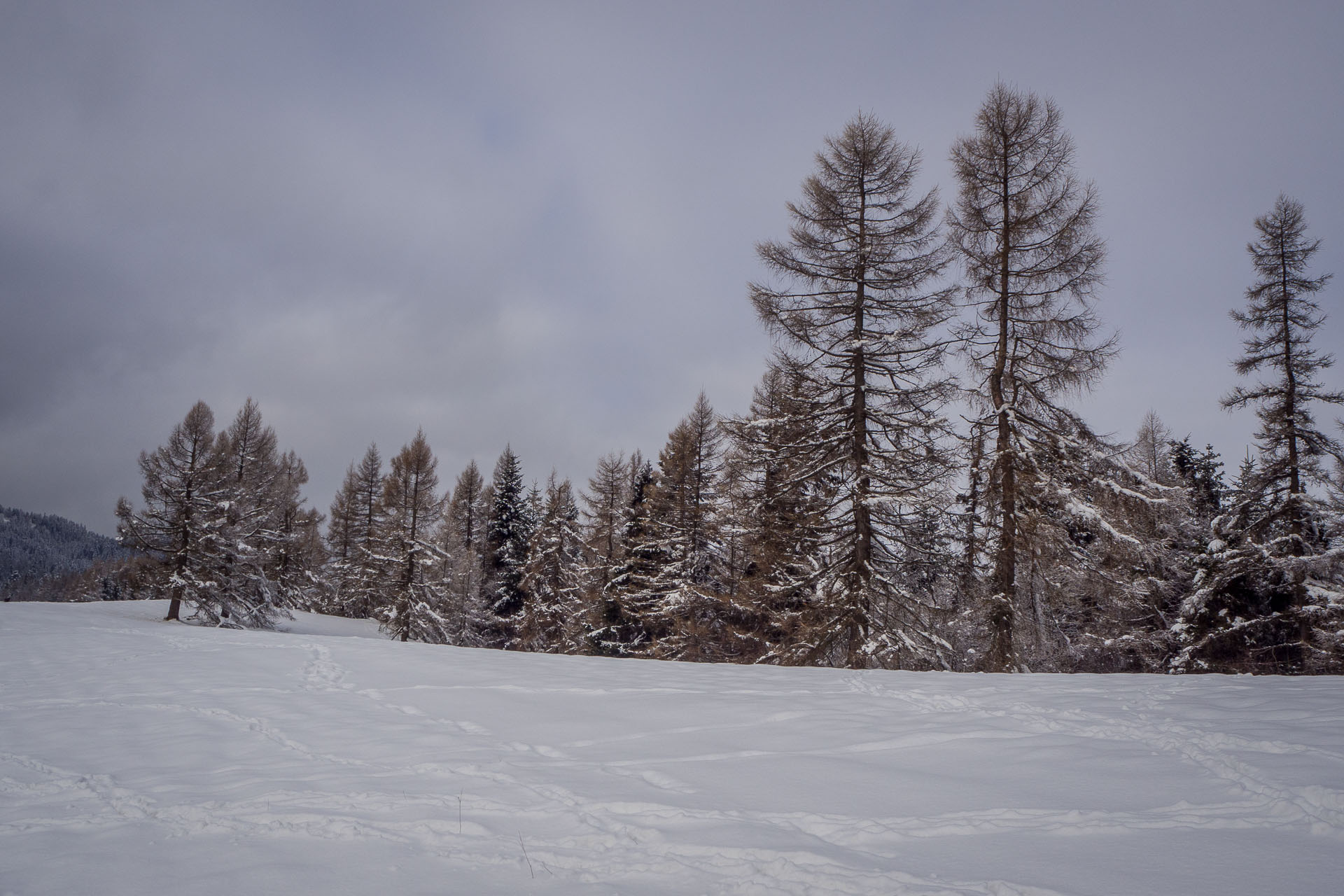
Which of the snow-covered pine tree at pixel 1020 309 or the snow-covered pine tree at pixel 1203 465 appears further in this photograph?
the snow-covered pine tree at pixel 1203 465

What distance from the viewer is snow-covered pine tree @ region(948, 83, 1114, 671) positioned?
1233 centimetres

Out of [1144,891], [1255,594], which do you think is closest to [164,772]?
[1144,891]

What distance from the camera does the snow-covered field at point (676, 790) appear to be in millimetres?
2949

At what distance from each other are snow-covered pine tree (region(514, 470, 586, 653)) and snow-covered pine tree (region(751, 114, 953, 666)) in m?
17.1

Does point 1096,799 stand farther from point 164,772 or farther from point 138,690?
point 138,690

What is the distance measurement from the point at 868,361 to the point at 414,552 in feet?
72.1

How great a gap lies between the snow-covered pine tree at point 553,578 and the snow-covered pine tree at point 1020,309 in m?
19.0

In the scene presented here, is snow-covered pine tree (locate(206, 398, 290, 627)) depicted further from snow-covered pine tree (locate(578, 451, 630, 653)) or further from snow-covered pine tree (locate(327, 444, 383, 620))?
snow-covered pine tree (locate(578, 451, 630, 653))

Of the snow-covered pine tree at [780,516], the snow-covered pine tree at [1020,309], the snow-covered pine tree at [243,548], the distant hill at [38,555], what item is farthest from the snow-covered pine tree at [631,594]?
the distant hill at [38,555]

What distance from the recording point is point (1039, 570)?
12.6 m

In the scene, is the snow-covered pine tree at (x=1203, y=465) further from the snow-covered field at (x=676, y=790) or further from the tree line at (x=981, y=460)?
the snow-covered field at (x=676, y=790)

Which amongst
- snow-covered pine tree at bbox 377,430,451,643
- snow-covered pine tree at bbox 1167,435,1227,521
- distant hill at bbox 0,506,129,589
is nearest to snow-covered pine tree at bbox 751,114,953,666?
snow-covered pine tree at bbox 1167,435,1227,521

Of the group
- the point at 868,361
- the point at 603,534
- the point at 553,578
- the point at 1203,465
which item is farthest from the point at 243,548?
the point at 1203,465

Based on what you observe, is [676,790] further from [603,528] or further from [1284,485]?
[603,528]
